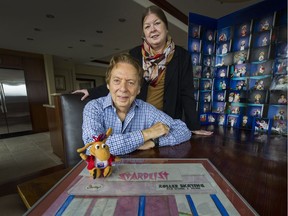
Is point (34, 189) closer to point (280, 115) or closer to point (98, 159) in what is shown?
point (98, 159)

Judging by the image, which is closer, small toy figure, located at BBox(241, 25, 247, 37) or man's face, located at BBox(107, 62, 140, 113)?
man's face, located at BBox(107, 62, 140, 113)

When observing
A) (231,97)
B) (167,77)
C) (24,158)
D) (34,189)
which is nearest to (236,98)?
(231,97)

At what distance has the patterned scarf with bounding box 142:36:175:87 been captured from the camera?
1045mm

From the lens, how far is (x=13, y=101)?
13.5ft

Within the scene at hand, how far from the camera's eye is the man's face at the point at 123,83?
0.72 metres

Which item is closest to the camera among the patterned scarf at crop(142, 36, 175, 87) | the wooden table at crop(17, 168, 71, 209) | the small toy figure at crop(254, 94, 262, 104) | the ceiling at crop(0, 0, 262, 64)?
the wooden table at crop(17, 168, 71, 209)

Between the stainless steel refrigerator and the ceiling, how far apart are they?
75cm

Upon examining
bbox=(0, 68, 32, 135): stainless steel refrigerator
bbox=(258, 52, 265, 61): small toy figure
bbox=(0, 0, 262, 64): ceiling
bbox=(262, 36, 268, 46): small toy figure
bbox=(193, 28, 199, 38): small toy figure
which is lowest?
bbox=(0, 68, 32, 135): stainless steel refrigerator

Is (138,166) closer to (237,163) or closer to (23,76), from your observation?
(237,163)

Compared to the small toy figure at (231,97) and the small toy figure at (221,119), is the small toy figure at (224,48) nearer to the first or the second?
the small toy figure at (231,97)

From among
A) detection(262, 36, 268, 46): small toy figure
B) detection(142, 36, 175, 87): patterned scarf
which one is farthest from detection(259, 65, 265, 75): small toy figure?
→ detection(142, 36, 175, 87): patterned scarf

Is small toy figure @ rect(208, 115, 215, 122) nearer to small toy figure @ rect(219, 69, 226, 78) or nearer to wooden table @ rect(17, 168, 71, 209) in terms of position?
small toy figure @ rect(219, 69, 226, 78)

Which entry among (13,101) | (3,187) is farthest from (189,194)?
(13,101)

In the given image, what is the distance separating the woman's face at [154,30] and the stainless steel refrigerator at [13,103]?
4.67m
